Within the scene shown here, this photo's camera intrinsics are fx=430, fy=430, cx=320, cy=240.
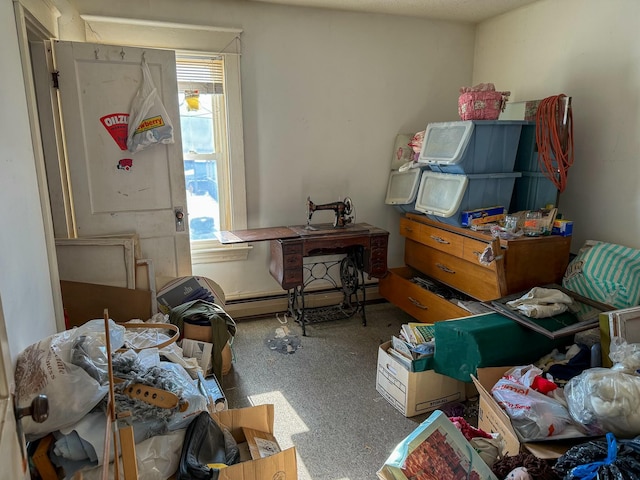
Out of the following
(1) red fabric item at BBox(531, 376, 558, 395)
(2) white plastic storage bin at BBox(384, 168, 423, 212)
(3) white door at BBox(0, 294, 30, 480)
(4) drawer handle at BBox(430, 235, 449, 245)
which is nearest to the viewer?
(3) white door at BBox(0, 294, 30, 480)

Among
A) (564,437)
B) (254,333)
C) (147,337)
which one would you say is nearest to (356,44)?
(254,333)

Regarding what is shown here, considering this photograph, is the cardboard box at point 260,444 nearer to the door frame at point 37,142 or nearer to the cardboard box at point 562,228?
the door frame at point 37,142

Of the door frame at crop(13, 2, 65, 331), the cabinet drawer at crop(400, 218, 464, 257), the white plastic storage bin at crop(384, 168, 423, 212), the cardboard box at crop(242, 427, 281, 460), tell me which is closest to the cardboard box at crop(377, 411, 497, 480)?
the cardboard box at crop(242, 427, 281, 460)

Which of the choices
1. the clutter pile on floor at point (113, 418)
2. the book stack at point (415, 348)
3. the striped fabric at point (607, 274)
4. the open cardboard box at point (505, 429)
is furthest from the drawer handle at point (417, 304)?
the clutter pile on floor at point (113, 418)

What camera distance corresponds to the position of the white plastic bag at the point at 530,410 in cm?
177

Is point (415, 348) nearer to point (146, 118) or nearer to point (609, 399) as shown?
point (609, 399)

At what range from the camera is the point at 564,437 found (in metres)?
1.75

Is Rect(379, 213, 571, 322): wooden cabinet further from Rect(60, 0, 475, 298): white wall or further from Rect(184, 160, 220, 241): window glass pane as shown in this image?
Rect(184, 160, 220, 241): window glass pane

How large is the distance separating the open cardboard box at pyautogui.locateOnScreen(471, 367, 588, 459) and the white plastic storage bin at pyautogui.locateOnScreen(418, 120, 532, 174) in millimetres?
1385

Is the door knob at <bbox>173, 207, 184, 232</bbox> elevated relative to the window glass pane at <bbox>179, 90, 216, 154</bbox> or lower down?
lower down

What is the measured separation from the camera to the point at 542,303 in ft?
7.72

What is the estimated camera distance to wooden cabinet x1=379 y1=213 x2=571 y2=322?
8.54 ft

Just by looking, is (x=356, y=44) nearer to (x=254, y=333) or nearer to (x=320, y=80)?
(x=320, y=80)

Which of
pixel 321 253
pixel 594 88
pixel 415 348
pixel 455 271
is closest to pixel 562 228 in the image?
pixel 455 271
